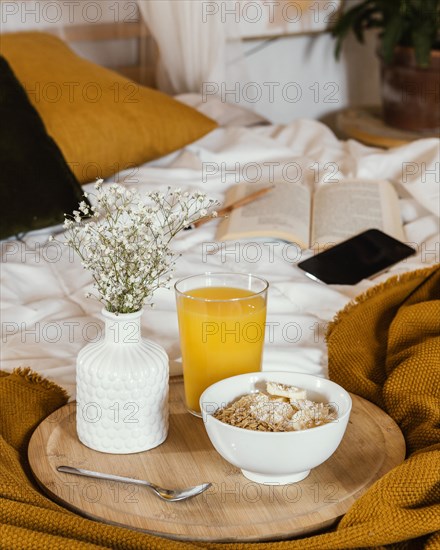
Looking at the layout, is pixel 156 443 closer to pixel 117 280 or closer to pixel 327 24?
pixel 117 280

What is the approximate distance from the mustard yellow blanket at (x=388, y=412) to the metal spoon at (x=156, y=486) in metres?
0.04

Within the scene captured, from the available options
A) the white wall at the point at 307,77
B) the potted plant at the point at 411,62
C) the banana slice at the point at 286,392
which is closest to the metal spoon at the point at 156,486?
the banana slice at the point at 286,392

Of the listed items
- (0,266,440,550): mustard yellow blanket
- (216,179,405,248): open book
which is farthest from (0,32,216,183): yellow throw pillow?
(0,266,440,550): mustard yellow blanket

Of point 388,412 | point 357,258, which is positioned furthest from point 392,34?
point 388,412

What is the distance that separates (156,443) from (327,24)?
254 centimetres

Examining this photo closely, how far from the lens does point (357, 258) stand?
1.52 meters

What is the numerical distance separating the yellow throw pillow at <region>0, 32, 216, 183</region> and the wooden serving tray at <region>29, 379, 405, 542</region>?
965 millimetres

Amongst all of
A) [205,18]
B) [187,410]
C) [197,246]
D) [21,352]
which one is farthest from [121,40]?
[187,410]

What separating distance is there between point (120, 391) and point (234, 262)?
0.65 meters

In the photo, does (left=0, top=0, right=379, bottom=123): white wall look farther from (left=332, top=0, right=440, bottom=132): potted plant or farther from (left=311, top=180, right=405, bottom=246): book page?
(left=311, top=180, right=405, bottom=246): book page

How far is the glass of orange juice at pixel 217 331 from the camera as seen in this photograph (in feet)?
3.23

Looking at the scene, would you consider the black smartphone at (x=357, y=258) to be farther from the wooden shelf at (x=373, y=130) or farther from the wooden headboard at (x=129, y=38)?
the wooden headboard at (x=129, y=38)

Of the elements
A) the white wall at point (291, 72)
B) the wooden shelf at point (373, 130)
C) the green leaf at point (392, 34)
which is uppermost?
the green leaf at point (392, 34)

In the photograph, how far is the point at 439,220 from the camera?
169cm
